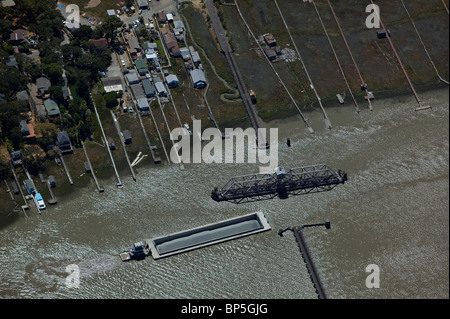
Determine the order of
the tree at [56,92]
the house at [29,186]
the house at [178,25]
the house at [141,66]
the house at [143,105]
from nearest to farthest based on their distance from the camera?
the house at [29,186]
the tree at [56,92]
the house at [143,105]
the house at [141,66]
the house at [178,25]

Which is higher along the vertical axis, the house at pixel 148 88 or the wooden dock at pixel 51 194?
the house at pixel 148 88

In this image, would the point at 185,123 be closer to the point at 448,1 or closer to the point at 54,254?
the point at 54,254

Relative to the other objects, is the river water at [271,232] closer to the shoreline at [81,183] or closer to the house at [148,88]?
the shoreline at [81,183]

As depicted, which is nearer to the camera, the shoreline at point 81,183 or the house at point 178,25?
the shoreline at point 81,183

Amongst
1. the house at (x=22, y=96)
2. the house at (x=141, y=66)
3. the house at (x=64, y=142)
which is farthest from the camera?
the house at (x=141, y=66)

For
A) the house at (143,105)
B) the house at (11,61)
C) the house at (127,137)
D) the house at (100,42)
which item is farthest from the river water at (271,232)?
the house at (11,61)

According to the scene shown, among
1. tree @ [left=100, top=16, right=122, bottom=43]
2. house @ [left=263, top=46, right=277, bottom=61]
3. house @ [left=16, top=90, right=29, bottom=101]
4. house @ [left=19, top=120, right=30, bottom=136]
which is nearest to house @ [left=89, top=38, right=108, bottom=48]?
tree @ [left=100, top=16, right=122, bottom=43]
